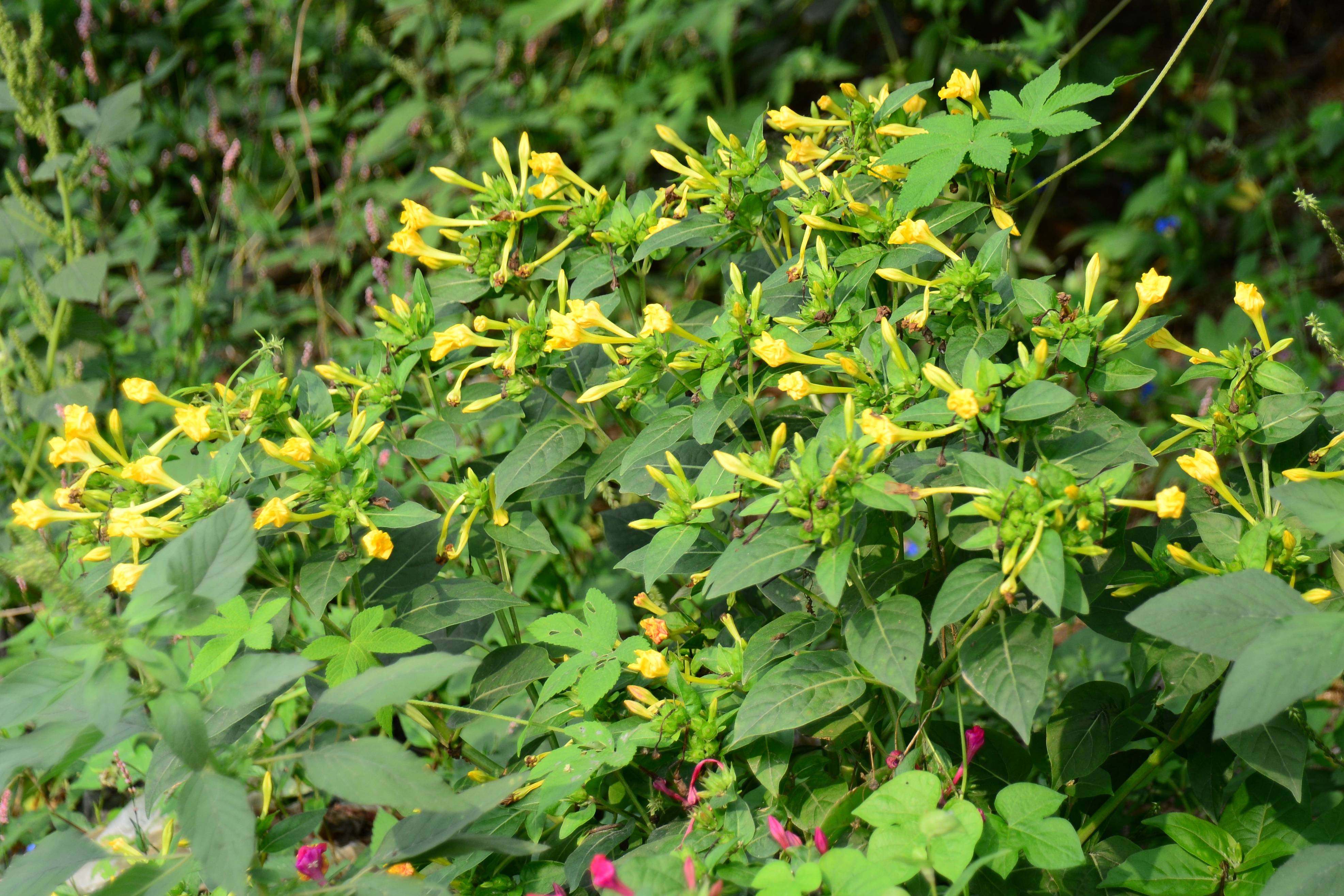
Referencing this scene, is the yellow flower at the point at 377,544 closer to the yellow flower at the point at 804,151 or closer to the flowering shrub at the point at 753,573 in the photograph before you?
the flowering shrub at the point at 753,573

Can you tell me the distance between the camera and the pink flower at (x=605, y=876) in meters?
0.89

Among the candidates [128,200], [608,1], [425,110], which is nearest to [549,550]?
[425,110]

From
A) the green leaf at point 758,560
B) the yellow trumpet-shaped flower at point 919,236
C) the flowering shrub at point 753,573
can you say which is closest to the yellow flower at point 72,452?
the flowering shrub at point 753,573

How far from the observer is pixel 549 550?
1437 mm

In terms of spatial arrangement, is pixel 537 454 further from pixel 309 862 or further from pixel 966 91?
pixel 966 91

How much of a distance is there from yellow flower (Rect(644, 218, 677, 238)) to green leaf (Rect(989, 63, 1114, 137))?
1.51 feet

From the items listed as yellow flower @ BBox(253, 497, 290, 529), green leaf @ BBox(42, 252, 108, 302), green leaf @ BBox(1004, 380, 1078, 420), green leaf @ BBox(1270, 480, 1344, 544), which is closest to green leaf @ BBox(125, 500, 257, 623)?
yellow flower @ BBox(253, 497, 290, 529)

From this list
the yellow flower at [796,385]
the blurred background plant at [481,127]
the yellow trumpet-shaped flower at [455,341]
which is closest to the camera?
the yellow flower at [796,385]

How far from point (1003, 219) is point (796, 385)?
0.38 m

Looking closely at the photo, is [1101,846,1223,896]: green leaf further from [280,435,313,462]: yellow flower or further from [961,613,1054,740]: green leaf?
[280,435,313,462]: yellow flower

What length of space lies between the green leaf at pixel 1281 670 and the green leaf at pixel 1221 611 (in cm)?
3

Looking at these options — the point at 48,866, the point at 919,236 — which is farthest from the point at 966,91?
the point at 48,866

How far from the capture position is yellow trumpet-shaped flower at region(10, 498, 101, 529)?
1343mm

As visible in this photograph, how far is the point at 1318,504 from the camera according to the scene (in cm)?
100
